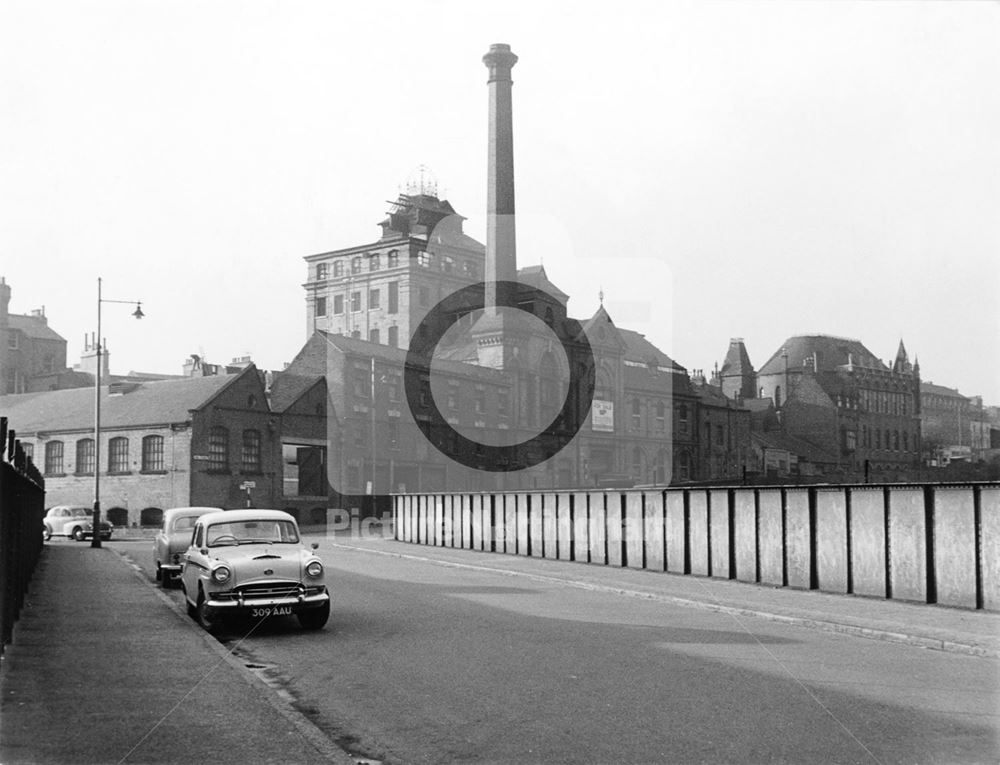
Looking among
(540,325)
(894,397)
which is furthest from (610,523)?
(894,397)

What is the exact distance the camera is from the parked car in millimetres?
44625

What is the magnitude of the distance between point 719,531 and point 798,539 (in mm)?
2872

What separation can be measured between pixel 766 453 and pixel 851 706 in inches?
3403

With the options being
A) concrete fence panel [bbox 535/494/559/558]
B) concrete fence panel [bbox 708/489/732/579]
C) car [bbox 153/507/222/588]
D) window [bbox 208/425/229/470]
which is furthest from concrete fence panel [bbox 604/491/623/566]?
window [bbox 208/425/229/470]

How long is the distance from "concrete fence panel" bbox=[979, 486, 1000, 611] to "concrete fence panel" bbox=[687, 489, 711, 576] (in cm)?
792

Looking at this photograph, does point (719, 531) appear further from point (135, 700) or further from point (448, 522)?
point (448, 522)

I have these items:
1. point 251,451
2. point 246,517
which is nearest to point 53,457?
point 251,451

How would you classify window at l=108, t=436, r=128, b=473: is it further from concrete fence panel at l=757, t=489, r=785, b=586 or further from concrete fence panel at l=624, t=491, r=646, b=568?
concrete fence panel at l=757, t=489, r=785, b=586

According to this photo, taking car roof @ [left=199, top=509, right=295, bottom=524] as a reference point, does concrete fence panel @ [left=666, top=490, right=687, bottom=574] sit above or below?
below

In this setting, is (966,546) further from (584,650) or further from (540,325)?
(540,325)

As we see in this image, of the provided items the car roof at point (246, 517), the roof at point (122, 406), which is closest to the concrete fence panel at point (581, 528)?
the car roof at point (246, 517)

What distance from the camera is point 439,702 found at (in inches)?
371

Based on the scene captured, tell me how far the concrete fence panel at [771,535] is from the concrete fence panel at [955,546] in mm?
4176

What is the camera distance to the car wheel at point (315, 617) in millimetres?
14719
